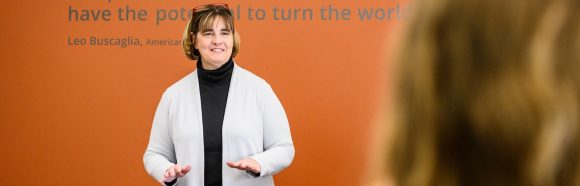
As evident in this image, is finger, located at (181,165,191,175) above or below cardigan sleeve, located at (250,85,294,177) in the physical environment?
below

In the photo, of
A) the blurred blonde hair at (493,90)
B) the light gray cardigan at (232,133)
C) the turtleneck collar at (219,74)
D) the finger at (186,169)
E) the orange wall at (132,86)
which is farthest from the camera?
the orange wall at (132,86)

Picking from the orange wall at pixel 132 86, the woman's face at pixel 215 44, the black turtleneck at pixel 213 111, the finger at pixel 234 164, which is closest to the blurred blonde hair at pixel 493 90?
the finger at pixel 234 164

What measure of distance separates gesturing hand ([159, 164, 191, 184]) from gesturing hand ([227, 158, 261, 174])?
0.17 meters

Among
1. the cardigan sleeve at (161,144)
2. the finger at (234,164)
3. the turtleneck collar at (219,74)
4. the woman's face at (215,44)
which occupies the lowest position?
the finger at (234,164)

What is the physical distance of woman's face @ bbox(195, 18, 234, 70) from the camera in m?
3.21

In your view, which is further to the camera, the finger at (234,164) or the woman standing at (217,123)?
the woman standing at (217,123)

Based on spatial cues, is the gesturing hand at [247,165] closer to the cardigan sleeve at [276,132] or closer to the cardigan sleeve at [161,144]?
the cardigan sleeve at [276,132]

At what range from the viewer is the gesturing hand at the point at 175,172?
2.94 m

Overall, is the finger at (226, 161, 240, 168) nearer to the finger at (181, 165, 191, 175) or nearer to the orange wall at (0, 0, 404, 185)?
the finger at (181, 165, 191, 175)

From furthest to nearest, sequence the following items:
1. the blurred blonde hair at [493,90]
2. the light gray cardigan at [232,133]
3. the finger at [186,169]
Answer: the light gray cardigan at [232,133] < the finger at [186,169] < the blurred blonde hair at [493,90]

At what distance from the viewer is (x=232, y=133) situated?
3.08 metres

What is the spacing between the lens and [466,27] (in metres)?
0.61

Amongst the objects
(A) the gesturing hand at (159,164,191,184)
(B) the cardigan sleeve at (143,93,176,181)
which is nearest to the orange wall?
(B) the cardigan sleeve at (143,93,176,181)

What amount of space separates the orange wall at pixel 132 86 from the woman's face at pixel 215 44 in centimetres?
60
